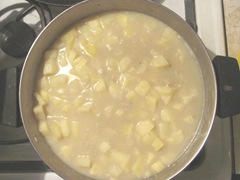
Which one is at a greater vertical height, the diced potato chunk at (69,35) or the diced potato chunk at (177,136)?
the diced potato chunk at (69,35)

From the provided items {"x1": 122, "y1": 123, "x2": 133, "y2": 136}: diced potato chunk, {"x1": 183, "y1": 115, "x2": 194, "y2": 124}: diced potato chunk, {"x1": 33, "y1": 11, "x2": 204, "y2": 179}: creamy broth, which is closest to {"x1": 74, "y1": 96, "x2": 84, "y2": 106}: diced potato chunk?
{"x1": 33, "y1": 11, "x2": 204, "y2": 179}: creamy broth

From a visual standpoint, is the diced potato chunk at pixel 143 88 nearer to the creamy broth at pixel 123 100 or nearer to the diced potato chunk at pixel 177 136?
the creamy broth at pixel 123 100

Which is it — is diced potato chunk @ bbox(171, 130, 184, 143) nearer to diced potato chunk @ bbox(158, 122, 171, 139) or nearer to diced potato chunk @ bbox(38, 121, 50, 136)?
diced potato chunk @ bbox(158, 122, 171, 139)

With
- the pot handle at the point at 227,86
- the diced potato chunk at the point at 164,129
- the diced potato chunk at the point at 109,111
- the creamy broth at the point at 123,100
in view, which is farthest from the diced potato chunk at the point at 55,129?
the pot handle at the point at 227,86

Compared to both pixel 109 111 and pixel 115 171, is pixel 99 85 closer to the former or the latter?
pixel 109 111

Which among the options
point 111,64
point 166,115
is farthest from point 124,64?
point 166,115

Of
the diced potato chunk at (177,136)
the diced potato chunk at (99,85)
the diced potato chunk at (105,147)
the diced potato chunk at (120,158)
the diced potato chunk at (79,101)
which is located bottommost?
the diced potato chunk at (120,158)

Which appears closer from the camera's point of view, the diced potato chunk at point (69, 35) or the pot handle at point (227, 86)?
the pot handle at point (227, 86)
